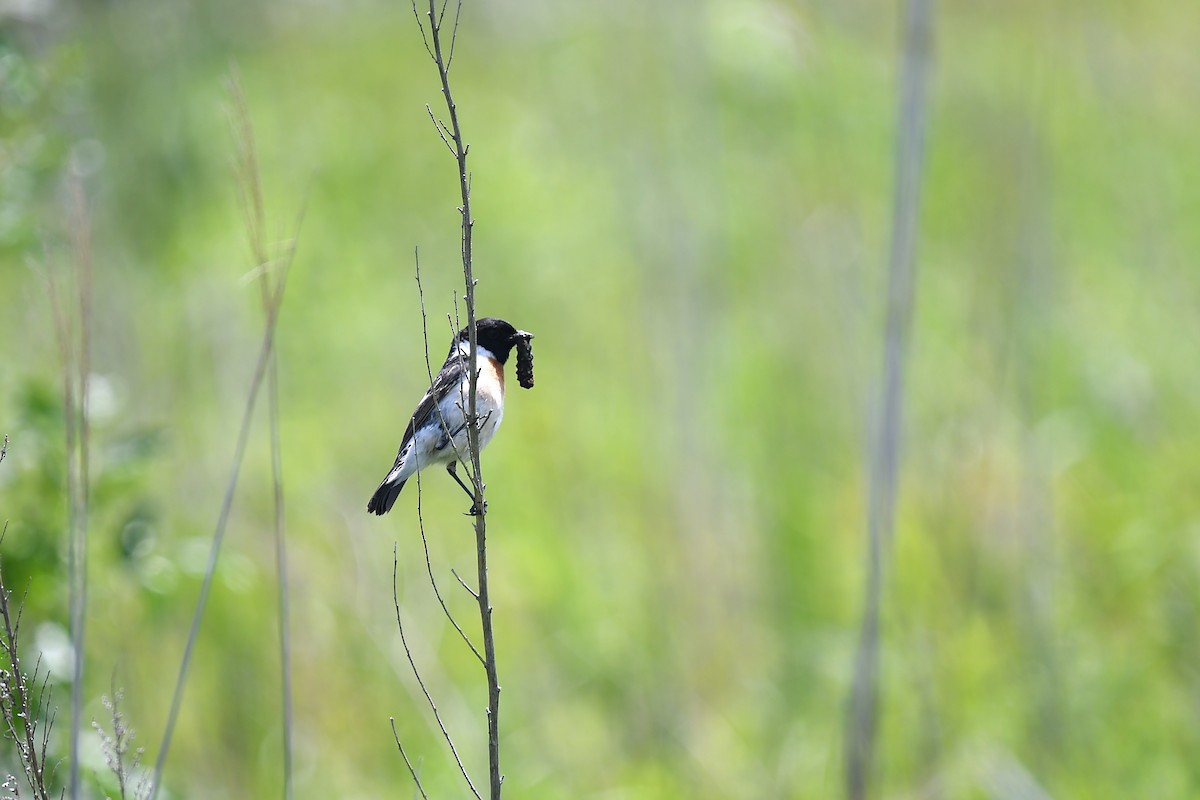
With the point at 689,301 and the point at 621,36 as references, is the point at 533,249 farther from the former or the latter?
the point at 689,301

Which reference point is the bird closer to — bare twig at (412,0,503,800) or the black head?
the black head

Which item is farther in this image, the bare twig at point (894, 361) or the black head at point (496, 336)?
the bare twig at point (894, 361)

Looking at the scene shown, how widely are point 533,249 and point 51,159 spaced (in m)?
5.31

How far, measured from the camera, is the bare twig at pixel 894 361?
3.46 meters

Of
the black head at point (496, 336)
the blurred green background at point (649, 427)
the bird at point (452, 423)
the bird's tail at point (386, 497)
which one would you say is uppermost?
the black head at point (496, 336)

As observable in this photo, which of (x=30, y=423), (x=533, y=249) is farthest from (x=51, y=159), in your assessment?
(x=533, y=249)

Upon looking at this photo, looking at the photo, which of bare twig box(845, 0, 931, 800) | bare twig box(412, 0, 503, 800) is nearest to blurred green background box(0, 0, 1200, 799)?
bare twig box(845, 0, 931, 800)

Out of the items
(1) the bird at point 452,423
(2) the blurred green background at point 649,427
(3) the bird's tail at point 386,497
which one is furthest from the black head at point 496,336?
(2) the blurred green background at point 649,427

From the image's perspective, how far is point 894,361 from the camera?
3564 mm

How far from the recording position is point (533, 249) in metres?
8.14

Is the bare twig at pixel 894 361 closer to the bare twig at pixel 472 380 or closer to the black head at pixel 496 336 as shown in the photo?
the black head at pixel 496 336

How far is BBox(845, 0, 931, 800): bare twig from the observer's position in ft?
11.4

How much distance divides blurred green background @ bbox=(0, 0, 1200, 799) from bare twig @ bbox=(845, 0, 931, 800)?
0.57 m

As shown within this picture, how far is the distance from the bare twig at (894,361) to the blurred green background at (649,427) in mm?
571
